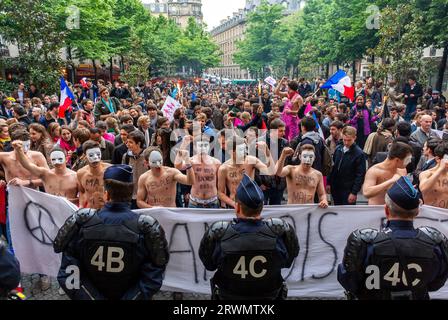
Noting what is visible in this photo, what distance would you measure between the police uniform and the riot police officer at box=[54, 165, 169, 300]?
57 cm

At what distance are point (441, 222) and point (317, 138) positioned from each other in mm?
2442

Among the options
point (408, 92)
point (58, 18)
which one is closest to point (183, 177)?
point (408, 92)

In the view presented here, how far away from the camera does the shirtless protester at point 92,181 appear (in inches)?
219

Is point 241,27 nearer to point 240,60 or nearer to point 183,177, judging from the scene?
point 240,60

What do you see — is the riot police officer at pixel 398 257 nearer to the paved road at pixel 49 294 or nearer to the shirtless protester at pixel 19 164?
the paved road at pixel 49 294

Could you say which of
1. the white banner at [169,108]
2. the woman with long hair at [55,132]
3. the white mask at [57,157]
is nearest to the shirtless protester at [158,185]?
the white mask at [57,157]

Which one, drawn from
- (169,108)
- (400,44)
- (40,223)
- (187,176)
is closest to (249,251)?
(187,176)

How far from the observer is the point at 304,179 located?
5824 millimetres

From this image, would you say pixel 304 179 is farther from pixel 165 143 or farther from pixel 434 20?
pixel 434 20

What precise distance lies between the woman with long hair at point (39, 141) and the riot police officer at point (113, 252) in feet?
14.7

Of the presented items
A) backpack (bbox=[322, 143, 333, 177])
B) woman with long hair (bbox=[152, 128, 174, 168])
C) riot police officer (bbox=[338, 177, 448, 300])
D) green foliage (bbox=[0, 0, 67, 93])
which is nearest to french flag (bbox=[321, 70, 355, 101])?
backpack (bbox=[322, 143, 333, 177])

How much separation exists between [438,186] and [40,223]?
5.00 m

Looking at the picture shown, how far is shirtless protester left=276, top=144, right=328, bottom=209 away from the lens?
5684 millimetres

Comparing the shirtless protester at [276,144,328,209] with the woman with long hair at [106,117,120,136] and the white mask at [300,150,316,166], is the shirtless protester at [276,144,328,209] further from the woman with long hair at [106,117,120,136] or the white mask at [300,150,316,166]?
the woman with long hair at [106,117,120,136]
